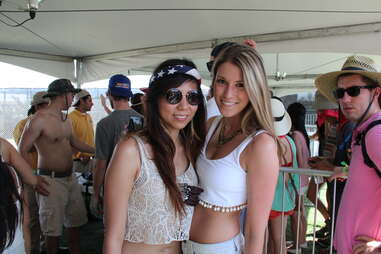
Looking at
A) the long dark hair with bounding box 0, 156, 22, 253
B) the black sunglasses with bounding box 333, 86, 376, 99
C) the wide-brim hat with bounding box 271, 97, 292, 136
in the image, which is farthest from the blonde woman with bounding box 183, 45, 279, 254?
the wide-brim hat with bounding box 271, 97, 292, 136

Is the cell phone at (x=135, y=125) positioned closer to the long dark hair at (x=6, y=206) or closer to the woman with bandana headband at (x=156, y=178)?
the woman with bandana headband at (x=156, y=178)

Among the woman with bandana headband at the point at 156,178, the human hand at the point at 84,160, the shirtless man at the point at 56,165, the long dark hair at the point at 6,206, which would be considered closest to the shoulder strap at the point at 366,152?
the woman with bandana headband at the point at 156,178

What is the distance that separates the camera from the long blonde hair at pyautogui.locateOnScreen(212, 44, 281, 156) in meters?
1.36

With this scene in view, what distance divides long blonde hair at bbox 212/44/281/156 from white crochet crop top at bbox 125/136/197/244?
49 centimetres

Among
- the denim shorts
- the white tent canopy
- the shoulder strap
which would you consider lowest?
the denim shorts

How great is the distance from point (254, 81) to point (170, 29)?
13.3ft

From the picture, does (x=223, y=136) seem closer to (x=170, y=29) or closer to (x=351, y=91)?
(x=351, y=91)

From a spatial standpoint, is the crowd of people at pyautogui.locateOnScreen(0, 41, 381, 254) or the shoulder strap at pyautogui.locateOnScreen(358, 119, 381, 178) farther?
the shoulder strap at pyautogui.locateOnScreen(358, 119, 381, 178)

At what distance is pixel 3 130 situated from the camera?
613 centimetres

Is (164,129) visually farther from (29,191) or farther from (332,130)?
(332,130)

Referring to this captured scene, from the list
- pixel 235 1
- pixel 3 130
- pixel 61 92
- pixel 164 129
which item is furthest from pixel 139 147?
pixel 3 130

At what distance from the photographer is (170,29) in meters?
5.09

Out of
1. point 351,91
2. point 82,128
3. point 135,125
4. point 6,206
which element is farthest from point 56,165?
point 351,91

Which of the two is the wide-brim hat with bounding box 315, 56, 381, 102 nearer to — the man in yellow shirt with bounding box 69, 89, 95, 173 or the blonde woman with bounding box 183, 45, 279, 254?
the blonde woman with bounding box 183, 45, 279, 254
